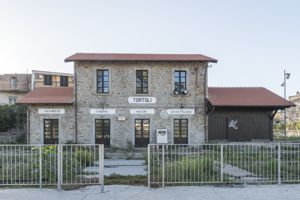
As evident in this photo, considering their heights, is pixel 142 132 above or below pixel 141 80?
below

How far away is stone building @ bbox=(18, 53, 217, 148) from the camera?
23188 millimetres

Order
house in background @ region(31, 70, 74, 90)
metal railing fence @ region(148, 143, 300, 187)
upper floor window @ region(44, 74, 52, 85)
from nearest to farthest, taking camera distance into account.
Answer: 1. metal railing fence @ region(148, 143, 300, 187)
2. house in background @ region(31, 70, 74, 90)
3. upper floor window @ region(44, 74, 52, 85)

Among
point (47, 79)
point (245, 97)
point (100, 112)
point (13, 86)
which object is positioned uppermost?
point (47, 79)

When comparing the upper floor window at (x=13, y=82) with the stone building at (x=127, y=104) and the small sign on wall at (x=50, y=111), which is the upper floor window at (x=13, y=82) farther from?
the small sign on wall at (x=50, y=111)

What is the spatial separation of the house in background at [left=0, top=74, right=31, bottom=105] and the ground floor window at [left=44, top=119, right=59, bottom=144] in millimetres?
25616

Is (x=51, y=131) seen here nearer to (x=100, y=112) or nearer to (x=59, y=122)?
(x=59, y=122)

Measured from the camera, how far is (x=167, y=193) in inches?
336

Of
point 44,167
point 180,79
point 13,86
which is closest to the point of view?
point 44,167

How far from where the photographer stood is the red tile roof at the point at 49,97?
2294 cm

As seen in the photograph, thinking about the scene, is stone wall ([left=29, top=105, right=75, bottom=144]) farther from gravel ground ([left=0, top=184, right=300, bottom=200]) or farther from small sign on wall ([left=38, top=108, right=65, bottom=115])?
gravel ground ([left=0, top=184, right=300, bottom=200])

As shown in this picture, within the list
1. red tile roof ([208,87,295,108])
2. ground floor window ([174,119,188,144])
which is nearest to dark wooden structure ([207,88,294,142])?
red tile roof ([208,87,295,108])

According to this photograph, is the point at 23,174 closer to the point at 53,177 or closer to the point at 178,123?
the point at 53,177

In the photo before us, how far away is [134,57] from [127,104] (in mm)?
3196

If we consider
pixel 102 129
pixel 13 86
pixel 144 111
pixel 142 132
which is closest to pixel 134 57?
pixel 144 111
